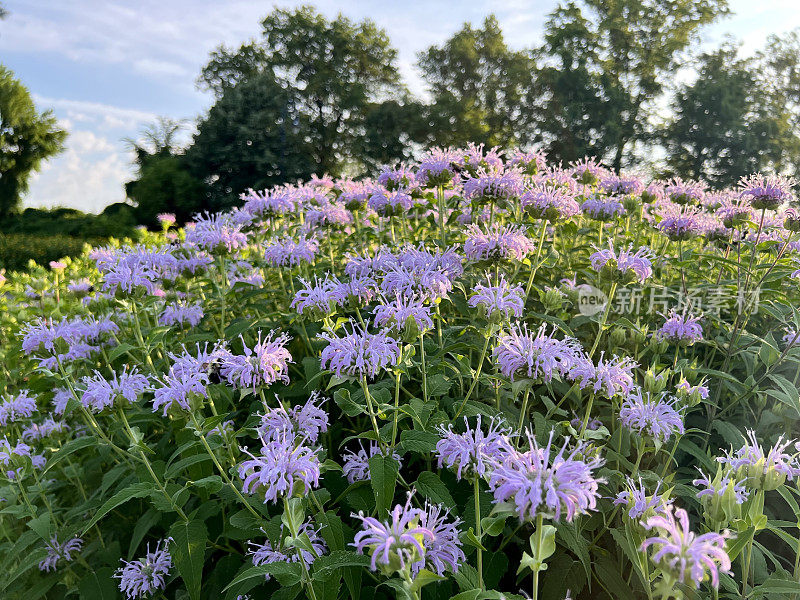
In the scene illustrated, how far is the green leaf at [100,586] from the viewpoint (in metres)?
2.24

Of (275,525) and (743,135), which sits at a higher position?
(743,135)

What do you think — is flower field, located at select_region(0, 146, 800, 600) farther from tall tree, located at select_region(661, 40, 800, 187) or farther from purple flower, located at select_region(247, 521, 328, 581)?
tall tree, located at select_region(661, 40, 800, 187)

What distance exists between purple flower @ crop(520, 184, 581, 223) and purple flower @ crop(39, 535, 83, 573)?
2606mm

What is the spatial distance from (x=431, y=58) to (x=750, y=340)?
28.9m

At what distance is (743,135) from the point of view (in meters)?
23.6

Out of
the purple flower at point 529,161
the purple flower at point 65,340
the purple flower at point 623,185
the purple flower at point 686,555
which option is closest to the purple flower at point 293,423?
the purple flower at point 686,555

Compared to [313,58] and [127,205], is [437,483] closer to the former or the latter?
[127,205]

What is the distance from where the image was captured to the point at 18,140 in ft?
107

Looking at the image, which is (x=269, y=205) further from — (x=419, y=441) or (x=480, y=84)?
(x=480, y=84)

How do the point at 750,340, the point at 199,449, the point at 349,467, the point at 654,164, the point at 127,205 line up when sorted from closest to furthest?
the point at 349,467, the point at 199,449, the point at 750,340, the point at 127,205, the point at 654,164

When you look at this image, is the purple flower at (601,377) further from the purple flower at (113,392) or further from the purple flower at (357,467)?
the purple flower at (113,392)

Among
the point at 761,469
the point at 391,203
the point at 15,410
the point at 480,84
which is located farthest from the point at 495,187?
the point at 480,84

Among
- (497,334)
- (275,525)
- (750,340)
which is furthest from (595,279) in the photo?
(275,525)

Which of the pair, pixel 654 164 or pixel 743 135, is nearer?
pixel 743 135
